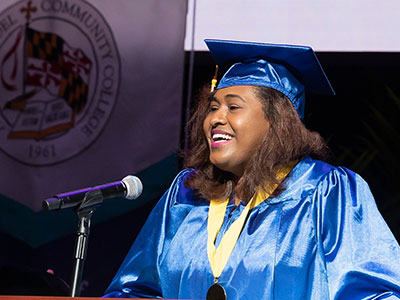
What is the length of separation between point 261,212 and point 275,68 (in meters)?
0.56

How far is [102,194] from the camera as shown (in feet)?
7.23

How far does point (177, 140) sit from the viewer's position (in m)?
3.82

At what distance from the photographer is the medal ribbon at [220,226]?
246 cm

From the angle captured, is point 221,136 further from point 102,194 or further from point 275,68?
point 102,194

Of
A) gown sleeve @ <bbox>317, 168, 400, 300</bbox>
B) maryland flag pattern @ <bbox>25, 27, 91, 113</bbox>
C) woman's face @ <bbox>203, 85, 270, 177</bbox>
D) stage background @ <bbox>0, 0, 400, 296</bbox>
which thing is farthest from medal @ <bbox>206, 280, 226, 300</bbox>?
maryland flag pattern @ <bbox>25, 27, 91, 113</bbox>

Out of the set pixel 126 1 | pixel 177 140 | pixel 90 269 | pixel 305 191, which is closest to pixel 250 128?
pixel 305 191

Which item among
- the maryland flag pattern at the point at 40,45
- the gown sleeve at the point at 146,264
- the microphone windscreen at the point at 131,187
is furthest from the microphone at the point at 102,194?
the maryland flag pattern at the point at 40,45

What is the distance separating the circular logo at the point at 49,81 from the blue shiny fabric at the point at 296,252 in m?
1.43

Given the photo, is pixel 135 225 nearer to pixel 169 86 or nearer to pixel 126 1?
pixel 169 86

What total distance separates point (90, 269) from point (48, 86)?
3.50 ft

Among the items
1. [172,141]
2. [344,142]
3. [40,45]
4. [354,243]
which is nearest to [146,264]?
[354,243]

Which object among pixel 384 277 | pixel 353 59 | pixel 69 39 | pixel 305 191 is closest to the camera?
pixel 384 277

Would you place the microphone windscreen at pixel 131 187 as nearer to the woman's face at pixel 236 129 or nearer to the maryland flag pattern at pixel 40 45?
the woman's face at pixel 236 129

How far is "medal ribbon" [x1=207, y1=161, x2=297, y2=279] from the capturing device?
246 cm
